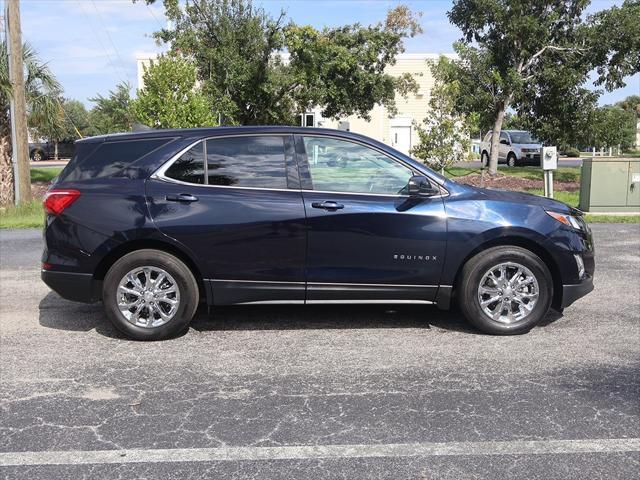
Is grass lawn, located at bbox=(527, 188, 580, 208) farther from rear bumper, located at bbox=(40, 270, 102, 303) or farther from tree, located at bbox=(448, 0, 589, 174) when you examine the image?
rear bumper, located at bbox=(40, 270, 102, 303)

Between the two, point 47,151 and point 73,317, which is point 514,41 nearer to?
point 73,317

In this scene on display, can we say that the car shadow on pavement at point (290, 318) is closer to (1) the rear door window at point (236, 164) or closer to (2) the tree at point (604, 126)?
(1) the rear door window at point (236, 164)

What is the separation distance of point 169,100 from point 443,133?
7.20 m

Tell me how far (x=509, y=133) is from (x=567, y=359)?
3135 centimetres

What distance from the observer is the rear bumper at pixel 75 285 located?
5.32m

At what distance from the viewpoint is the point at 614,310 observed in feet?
20.7

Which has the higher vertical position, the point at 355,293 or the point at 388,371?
the point at 355,293

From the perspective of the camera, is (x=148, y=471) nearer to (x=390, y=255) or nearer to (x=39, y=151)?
(x=390, y=255)

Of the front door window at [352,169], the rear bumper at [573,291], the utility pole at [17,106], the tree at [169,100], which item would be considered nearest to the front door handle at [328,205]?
the front door window at [352,169]

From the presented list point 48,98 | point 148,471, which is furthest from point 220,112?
point 148,471

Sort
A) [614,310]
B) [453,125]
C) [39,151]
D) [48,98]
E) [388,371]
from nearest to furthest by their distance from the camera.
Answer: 1. [388,371]
2. [614,310]
3. [453,125]
4. [48,98]
5. [39,151]

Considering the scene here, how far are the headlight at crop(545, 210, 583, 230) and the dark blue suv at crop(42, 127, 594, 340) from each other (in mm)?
20

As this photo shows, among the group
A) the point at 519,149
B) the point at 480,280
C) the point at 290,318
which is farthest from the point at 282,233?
the point at 519,149

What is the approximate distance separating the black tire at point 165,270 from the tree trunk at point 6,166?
1445 cm
